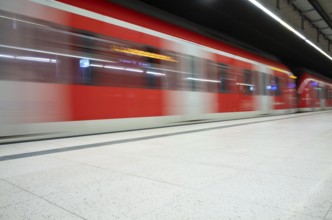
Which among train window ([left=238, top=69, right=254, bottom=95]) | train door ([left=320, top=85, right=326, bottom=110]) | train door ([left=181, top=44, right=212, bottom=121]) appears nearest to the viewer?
train door ([left=181, top=44, right=212, bottom=121])

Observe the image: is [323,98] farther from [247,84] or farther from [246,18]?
[247,84]

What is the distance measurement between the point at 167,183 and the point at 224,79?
7265 millimetres

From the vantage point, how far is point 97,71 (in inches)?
199

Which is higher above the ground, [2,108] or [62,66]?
[62,66]

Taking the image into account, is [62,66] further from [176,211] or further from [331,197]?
[331,197]

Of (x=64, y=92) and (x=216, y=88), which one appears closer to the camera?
(x=64, y=92)

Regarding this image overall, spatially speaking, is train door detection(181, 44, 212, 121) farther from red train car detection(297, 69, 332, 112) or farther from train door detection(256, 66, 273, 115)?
red train car detection(297, 69, 332, 112)

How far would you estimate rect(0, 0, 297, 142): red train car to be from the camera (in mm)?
4016

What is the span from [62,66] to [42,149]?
1.58m

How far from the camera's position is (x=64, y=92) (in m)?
4.52

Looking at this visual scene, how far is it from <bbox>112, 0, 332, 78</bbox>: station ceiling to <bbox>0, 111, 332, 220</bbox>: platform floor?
14.2 ft

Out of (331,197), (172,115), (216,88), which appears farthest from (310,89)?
(331,197)

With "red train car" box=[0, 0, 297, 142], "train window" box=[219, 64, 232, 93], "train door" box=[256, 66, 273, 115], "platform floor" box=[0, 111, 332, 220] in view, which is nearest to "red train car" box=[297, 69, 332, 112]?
"train door" box=[256, 66, 273, 115]

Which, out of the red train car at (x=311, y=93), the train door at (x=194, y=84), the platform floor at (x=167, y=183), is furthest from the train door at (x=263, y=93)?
the platform floor at (x=167, y=183)
